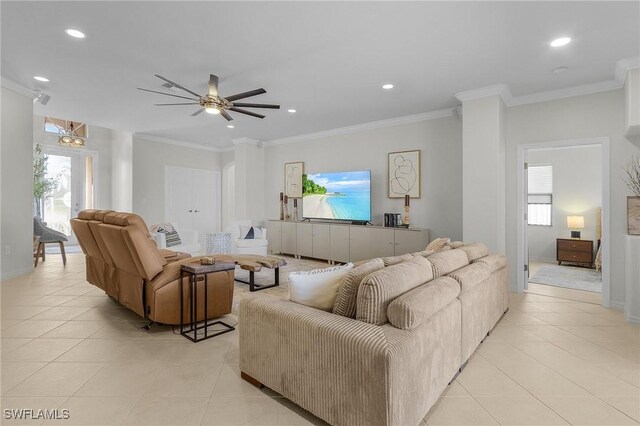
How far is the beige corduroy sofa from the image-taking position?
1431mm

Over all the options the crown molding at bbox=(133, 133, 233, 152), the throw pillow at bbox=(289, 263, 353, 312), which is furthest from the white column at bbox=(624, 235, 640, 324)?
the crown molding at bbox=(133, 133, 233, 152)

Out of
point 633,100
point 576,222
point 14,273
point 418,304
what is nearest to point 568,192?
point 576,222

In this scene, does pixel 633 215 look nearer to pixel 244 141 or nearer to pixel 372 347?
pixel 372 347

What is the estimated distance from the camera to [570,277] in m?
5.18

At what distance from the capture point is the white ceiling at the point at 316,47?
2.56 metres

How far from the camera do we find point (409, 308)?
1563mm

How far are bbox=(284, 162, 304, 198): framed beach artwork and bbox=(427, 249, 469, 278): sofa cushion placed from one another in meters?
4.84

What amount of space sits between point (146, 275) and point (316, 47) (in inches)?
103

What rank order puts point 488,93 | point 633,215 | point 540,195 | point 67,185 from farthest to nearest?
point 67,185 → point 540,195 → point 488,93 → point 633,215

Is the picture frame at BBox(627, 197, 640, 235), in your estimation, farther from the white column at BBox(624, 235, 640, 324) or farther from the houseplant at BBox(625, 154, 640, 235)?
the white column at BBox(624, 235, 640, 324)

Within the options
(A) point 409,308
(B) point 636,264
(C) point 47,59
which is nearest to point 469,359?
(A) point 409,308

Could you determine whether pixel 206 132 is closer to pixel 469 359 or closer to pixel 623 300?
pixel 469 359

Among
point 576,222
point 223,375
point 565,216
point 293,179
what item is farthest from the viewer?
point 293,179

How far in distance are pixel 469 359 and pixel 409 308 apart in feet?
4.30
